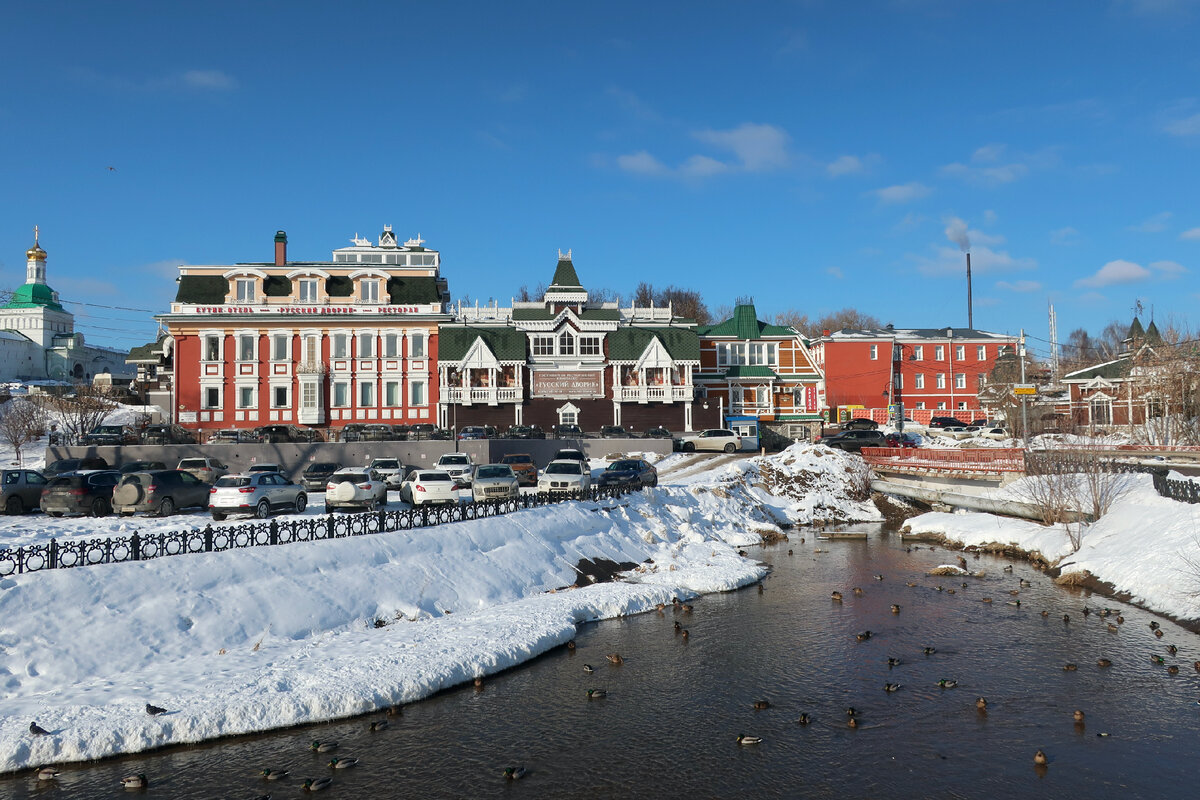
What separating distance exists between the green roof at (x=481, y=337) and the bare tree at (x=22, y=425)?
2924 centimetres

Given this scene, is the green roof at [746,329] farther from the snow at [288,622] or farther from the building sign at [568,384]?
the snow at [288,622]

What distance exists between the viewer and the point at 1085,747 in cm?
1246

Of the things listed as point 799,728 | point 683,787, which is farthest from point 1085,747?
point 683,787

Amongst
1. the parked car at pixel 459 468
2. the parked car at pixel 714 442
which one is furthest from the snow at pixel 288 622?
the parked car at pixel 714 442

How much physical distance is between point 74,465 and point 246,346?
76.1ft

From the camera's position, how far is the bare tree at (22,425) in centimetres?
5812

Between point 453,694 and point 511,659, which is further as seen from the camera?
point 511,659

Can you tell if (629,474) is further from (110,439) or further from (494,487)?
(110,439)

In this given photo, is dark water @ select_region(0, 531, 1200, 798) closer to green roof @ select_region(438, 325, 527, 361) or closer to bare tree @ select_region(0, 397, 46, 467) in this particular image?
green roof @ select_region(438, 325, 527, 361)

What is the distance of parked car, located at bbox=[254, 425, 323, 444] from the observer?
51.2m

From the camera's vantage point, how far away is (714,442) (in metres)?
56.8

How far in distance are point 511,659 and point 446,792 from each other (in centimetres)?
587

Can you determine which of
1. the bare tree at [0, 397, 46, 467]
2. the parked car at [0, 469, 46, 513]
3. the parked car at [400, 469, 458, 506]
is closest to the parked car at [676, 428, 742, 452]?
the parked car at [400, 469, 458, 506]

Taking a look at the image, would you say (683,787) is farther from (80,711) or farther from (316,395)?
(316,395)
